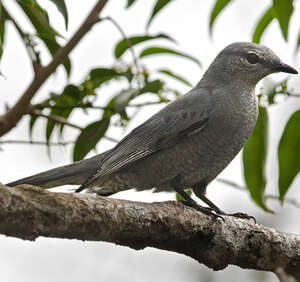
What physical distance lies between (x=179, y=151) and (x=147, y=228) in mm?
1700

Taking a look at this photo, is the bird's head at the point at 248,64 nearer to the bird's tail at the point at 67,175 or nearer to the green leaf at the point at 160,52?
the green leaf at the point at 160,52

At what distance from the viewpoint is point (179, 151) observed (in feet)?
16.7

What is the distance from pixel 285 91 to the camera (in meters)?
4.34

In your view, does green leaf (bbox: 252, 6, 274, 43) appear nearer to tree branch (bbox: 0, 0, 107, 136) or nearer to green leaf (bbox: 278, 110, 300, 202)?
green leaf (bbox: 278, 110, 300, 202)

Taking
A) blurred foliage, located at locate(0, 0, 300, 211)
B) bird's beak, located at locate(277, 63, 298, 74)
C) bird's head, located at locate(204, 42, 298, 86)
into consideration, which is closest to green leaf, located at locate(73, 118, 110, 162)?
blurred foliage, located at locate(0, 0, 300, 211)

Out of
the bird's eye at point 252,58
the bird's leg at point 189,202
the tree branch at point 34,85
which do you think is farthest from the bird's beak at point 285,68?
the tree branch at point 34,85

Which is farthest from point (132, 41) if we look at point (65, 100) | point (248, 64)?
point (248, 64)

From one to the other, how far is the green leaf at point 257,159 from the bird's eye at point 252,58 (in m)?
0.92

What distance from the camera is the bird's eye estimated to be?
18.5 feet

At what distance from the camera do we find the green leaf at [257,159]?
4.48 metres

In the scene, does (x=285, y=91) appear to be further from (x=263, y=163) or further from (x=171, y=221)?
(x=171, y=221)

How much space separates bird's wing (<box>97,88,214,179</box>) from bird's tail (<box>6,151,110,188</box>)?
162 millimetres

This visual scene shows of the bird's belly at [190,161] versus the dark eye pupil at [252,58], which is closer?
the bird's belly at [190,161]

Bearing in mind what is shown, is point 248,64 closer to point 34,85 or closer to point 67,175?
point 67,175
